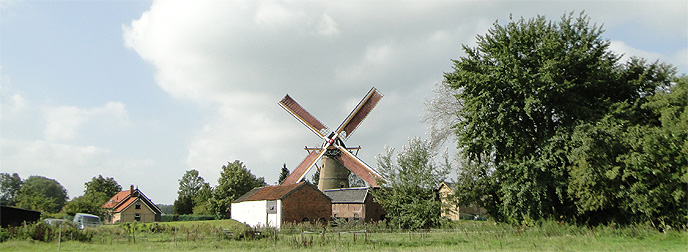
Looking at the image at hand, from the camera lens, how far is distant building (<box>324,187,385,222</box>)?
4444 centimetres

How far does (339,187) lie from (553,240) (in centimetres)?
2885

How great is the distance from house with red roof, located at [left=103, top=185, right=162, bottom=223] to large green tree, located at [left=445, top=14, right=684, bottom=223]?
53.7 meters

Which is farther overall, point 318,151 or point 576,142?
point 318,151

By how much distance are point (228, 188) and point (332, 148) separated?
27674mm

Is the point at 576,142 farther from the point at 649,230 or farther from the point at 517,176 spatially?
the point at 649,230

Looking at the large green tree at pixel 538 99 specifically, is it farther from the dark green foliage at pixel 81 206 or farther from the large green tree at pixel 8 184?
the large green tree at pixel 8 184

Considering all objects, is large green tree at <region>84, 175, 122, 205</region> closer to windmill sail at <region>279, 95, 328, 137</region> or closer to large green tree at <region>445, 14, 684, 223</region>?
windmill sail at <region>279, 95, 328, 137</region>

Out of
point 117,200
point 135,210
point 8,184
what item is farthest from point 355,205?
point 8,184

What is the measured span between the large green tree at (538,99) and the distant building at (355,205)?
61.5ft

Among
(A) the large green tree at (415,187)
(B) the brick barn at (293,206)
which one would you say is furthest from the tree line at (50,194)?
(A) the large green tree at (415,187)

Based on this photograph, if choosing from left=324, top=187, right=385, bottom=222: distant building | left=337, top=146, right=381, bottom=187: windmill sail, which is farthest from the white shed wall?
left=337, top=146, right=381, bottom=187: windmill sail

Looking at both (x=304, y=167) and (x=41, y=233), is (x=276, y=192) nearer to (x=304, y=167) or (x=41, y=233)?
(x=304, y=167)

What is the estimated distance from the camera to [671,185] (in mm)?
21078

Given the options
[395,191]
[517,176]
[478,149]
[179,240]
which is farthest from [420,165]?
[179,240]
